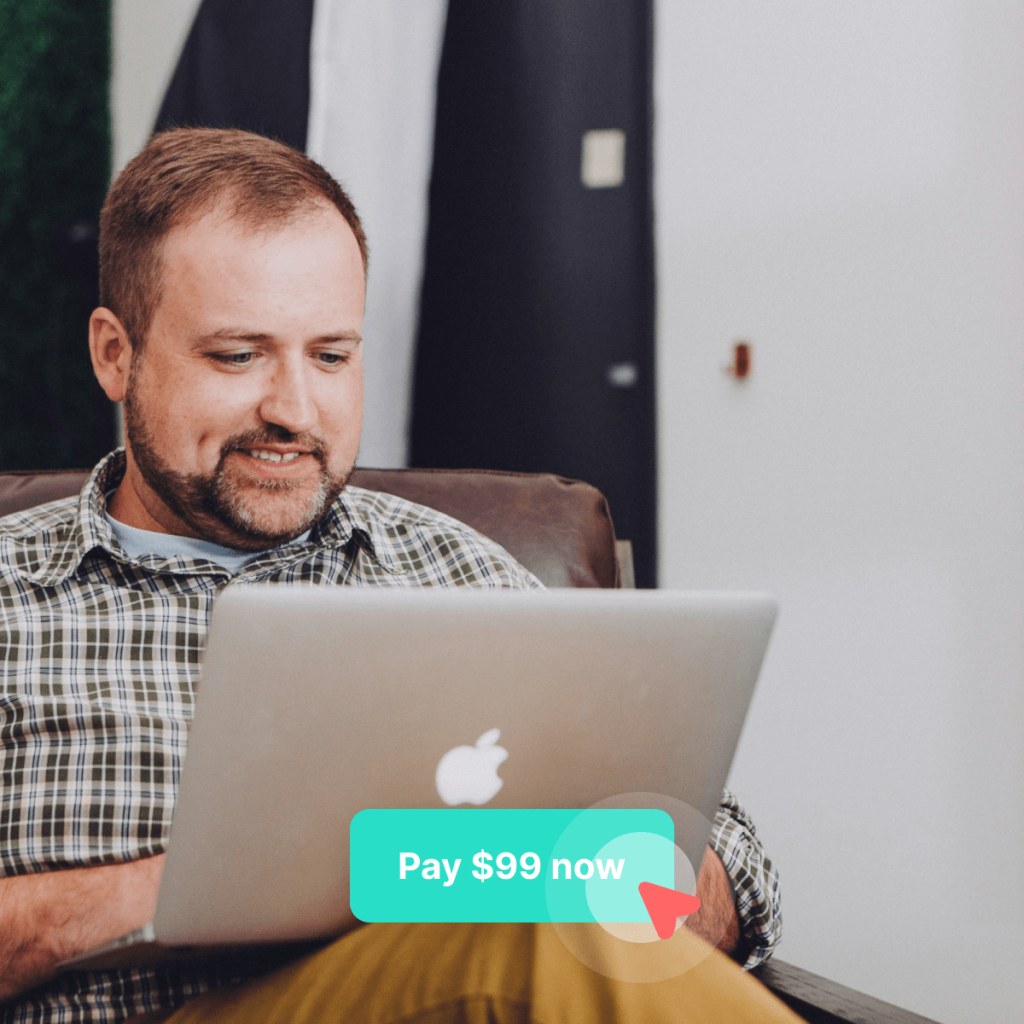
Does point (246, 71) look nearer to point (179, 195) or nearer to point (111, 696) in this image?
point (179, 195)

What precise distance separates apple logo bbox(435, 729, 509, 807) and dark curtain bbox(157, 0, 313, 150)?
4.82ft

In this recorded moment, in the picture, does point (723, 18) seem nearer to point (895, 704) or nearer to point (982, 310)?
point (982, 310)

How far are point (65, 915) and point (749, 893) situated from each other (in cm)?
58

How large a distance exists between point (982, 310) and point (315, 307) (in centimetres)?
101

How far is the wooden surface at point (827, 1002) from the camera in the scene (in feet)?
2.42

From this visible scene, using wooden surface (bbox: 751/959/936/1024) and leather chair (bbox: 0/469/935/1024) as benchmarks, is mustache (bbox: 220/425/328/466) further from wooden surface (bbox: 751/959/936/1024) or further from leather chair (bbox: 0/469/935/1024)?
wooden surface (bbox: 751/959/936/1024)

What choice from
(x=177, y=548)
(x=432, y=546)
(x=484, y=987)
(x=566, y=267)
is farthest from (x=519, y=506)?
(x=484, y=987)

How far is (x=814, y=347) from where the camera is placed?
1608 mm

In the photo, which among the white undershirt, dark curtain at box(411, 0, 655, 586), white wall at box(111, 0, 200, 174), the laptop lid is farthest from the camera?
white wall at box(111, 0, 200, 174)

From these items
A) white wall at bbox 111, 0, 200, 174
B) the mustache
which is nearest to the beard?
the mustache

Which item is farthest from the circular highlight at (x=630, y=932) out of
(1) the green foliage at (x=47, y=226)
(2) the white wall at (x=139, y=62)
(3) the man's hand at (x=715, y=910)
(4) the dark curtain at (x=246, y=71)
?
(2) the white wall at (x=139, y=62)

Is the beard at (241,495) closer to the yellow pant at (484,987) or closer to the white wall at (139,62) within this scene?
the yellow pant at (484,987)

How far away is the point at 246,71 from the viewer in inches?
71.5

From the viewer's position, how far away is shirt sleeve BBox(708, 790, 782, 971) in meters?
0.89
